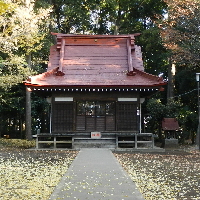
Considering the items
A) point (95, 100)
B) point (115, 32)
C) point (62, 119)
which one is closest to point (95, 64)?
point (95, 100)

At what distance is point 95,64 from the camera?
758 inches

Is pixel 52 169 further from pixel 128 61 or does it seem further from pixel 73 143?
pixel 128 61

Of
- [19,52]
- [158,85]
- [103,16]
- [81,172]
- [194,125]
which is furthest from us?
[103,16]

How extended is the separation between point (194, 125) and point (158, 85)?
30.6 feet

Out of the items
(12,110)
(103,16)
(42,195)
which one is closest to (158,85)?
(42,195)

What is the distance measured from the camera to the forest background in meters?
19.3

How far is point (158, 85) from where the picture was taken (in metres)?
16.8

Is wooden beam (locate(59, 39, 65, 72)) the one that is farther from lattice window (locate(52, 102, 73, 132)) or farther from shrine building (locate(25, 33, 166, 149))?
lattice window (locate(52, 102, 73, 132))

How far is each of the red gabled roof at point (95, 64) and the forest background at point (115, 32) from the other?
2057 millimetres

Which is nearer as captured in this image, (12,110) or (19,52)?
(19,52)

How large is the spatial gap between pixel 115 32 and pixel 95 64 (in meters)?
11.6

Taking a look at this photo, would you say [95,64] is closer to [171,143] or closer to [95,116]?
[95,116]

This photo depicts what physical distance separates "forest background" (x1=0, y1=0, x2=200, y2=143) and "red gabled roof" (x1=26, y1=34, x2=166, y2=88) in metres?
2.06

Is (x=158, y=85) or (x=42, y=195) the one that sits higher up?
(x=158, y=85)
